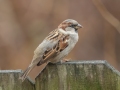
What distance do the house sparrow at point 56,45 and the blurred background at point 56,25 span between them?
2.64m

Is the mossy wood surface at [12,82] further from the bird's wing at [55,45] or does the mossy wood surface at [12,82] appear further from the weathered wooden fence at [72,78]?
the bird's wing at [55,45]

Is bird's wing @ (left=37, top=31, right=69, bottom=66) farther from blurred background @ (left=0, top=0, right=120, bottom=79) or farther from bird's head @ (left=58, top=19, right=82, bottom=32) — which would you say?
blurred background @ (left=0, top=0, right=120, bottom=79)

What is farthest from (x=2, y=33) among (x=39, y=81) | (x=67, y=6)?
(x=39, y=81)

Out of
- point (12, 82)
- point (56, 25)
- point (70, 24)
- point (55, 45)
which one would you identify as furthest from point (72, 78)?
point (56, 25)

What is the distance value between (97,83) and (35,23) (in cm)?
415

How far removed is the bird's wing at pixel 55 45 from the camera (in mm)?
2943

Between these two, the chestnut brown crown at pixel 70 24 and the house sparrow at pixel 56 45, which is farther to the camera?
the chestnut brown crown at pixel 70 24

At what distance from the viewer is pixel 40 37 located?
6.10 meters

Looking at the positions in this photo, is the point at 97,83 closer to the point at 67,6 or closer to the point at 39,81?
the point at 39,81

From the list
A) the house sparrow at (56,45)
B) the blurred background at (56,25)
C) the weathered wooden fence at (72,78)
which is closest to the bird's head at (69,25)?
the house sparrow at (56,45)

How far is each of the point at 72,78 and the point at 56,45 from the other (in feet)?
2.91

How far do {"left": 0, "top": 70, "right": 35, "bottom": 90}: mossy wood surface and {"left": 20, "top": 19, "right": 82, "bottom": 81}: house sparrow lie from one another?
48 cm

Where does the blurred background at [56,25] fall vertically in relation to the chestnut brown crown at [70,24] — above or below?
above

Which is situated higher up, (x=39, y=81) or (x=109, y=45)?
(x=109, y=45)
